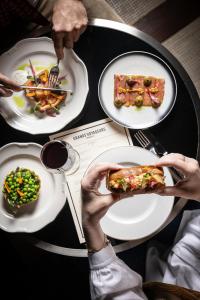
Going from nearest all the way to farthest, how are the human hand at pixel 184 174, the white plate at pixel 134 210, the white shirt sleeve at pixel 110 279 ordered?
the human hand at pixel 184 174 < the white shirt sleeve at pixel 110 279 < the white plate at pixel 134 210

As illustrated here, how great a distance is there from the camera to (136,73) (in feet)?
5.75

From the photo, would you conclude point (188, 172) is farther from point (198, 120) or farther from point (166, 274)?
point (166, 274)

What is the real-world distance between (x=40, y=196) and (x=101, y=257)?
0.41 metres

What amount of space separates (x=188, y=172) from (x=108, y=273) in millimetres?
557

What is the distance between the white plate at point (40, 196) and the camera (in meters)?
1.69

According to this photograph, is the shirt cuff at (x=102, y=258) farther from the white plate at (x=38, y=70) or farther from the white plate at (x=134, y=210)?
the white plate at (x=38, y=70)

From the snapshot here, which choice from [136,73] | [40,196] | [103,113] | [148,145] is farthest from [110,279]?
[136,73]

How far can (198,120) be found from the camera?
1700 millimetres

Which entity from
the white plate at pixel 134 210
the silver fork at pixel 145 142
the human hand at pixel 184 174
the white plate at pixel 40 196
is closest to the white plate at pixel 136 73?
the silver fork at pixel 145 142

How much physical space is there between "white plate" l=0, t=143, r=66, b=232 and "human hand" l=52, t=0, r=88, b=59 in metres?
0.49

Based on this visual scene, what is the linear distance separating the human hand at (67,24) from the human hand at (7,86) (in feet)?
0.82

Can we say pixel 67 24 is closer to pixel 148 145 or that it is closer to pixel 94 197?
pixel 148 145

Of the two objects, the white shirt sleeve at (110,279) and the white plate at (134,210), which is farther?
the white plate at (134,210)

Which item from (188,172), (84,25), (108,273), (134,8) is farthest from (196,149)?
(134,8)
